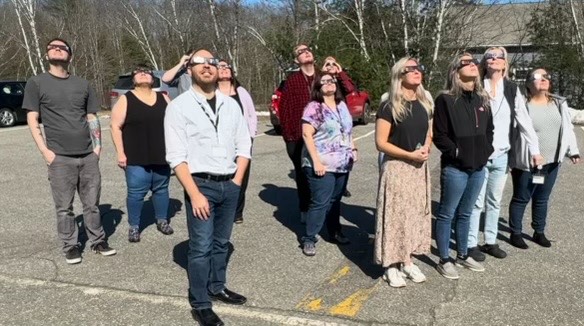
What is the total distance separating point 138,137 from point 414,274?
9.85ft

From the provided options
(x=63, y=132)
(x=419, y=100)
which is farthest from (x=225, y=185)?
(x=63, y=132)

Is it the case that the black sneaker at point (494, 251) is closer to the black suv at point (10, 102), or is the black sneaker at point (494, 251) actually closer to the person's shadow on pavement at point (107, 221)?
the person's shadow on pavement at point (107, 221)

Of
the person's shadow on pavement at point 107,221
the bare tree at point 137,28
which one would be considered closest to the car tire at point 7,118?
the person's shadow on pavement at point 107,221

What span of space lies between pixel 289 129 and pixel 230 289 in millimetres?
2040

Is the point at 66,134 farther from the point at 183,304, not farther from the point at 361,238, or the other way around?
the point at 361,238

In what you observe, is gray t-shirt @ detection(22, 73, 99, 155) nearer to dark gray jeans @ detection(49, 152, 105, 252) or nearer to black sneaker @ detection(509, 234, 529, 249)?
dark gray jeans @ detection(49, 152, 105, 252)

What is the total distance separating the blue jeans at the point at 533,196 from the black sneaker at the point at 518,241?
42mm

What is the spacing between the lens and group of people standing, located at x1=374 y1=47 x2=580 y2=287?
407 centimetres

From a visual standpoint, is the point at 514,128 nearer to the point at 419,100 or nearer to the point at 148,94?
the point at 419,100

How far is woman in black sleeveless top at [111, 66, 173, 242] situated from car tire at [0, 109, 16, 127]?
15.5 m

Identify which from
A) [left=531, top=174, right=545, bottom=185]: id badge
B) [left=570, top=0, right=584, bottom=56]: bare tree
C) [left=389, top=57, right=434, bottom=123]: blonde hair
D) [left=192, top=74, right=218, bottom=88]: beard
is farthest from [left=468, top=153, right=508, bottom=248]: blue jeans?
[left=570, top=0, right=584, bottom=56]: bare tree

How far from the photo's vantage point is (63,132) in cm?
473

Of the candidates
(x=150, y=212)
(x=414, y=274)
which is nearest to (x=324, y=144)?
(x=414, y=274)

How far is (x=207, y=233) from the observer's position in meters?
3.53
